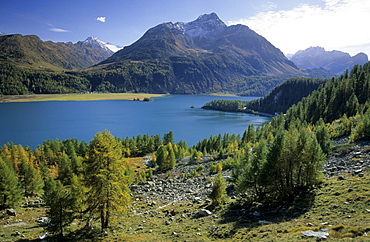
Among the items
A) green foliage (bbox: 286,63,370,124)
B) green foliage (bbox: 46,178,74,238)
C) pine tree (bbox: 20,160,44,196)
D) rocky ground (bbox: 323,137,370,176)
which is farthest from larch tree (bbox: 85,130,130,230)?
green foliage (bbox: 286,63,370,124)

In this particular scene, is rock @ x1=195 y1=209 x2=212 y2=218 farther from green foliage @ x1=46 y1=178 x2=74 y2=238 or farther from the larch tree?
green foliage @ x1=46 y1=178 x2=74 y2=238

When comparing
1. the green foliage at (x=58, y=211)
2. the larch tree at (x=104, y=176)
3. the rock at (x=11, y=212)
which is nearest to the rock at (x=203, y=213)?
the larch tree at (x=104, y=176)

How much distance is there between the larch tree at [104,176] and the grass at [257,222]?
2.92 m

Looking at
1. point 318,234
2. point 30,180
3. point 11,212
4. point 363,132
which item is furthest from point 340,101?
point 11,212

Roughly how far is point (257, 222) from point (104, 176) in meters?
14.8

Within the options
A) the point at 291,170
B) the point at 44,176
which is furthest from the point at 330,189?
the point at 44,176

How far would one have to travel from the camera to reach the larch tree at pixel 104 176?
68.2ft

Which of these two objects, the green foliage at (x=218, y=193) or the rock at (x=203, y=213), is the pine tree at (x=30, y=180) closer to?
the rock at (x=203, y=213)

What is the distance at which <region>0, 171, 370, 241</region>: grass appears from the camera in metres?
16.2

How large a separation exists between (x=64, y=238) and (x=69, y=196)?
12.4ft

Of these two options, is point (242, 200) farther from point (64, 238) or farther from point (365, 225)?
point (64, 238)

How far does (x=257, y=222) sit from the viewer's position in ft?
68.9

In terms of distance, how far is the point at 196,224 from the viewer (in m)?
23.7

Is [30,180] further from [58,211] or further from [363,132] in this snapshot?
[363,132]
